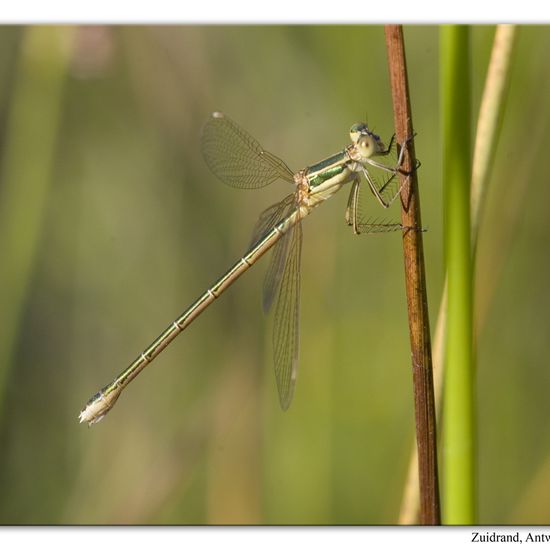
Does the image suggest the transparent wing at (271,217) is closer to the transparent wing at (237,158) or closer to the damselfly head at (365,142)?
the transparent wing at (237,158)

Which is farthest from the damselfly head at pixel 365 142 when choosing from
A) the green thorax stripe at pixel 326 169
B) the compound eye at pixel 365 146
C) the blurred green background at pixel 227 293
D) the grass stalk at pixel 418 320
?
the grass stalk at pixel 418 320

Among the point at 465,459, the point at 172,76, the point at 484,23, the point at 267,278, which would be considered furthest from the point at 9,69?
the point at 465,459

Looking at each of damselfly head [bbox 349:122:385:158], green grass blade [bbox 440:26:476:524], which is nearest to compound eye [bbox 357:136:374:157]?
damselfly head [bbox 349:122:385:158]

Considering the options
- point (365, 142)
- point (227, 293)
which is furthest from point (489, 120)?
point (227, 293)

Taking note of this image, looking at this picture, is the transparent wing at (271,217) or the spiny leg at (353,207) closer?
the spiny leg at (353,207)

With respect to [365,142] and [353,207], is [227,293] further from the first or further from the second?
[365,142]
